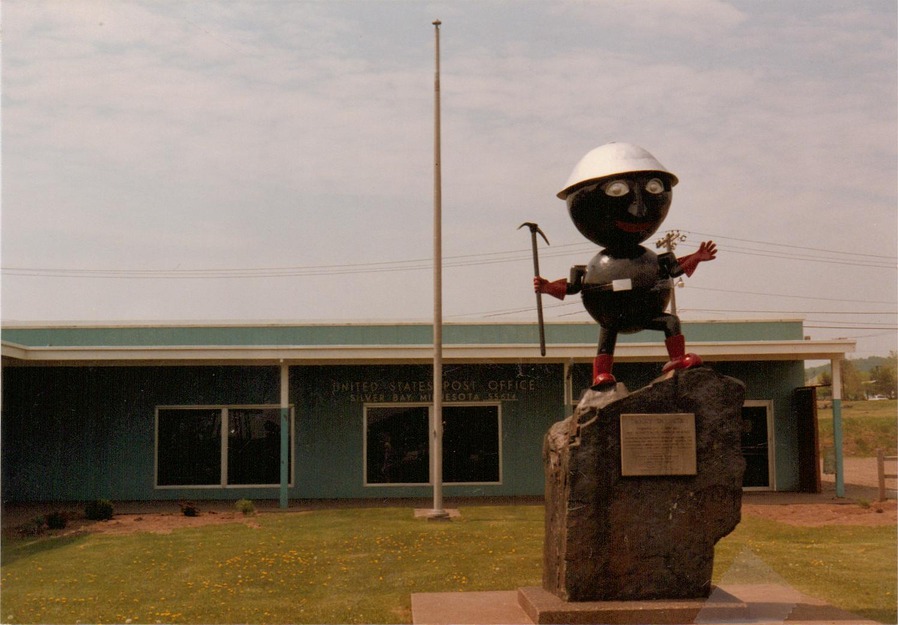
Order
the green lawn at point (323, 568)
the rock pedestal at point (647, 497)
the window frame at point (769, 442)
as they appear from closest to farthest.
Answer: the rock pedestal at point (647, 497) → the green lawn at point (323, 568) → the window frame at point (769, 442)

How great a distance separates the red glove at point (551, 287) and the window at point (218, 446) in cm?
1178

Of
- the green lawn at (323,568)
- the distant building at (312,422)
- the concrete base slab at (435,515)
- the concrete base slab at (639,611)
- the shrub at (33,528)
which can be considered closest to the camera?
the concrete base slab at (639,611)

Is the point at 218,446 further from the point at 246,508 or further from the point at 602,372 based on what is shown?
the point at 602,372

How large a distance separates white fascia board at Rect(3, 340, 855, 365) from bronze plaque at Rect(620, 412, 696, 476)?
9.35 metres

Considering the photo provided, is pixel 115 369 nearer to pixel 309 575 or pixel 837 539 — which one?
pixel 309 575

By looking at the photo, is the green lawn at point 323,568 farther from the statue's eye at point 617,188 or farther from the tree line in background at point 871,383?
the tree line in background at point 871,383

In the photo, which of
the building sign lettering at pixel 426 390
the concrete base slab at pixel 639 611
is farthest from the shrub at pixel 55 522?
the concrete base slab at pixel 639 611

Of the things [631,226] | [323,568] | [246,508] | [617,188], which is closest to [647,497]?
[631,226]

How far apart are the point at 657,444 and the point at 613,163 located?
94.1 inches

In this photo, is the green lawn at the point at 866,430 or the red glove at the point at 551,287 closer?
the red glove at the point at 551,287

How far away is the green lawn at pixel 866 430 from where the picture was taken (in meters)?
44.7

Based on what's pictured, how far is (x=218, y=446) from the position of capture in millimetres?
19297

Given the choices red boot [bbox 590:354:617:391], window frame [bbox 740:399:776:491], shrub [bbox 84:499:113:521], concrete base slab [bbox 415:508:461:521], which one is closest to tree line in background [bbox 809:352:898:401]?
window frame [bbox 740:399:776:491]

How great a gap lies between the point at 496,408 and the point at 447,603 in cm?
1109
